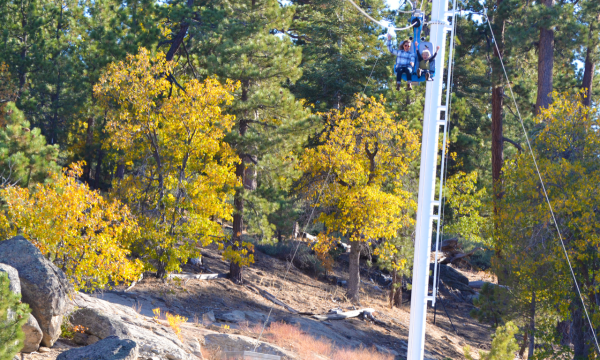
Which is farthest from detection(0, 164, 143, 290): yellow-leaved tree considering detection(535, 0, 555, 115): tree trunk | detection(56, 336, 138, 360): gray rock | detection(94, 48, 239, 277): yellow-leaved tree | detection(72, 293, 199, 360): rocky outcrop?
detection(535, 0, 555, 115): tree trunk

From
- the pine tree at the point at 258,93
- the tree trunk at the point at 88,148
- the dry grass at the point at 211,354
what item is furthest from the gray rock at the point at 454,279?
the dry grass at the point at 211,354

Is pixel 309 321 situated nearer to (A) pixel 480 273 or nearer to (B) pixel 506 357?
(B) pixel 506 357

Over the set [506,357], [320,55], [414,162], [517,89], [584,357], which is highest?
[320,55]

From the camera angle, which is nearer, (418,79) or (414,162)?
(418,79)

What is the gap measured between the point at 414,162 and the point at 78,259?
50.4 ft

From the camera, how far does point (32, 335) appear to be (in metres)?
9.47

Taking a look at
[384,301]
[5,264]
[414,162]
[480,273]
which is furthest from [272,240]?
[480,273]

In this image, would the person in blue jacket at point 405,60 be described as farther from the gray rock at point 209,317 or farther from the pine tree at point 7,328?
the gray rock at point 209,317

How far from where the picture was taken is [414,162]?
2419 centimetres

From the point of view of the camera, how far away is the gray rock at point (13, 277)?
8.87m

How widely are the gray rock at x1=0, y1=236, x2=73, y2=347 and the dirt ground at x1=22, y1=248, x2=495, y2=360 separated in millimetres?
4845

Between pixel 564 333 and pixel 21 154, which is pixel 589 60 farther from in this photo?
pixel 21 154

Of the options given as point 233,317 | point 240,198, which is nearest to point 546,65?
point 240,198

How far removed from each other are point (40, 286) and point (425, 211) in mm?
6721
